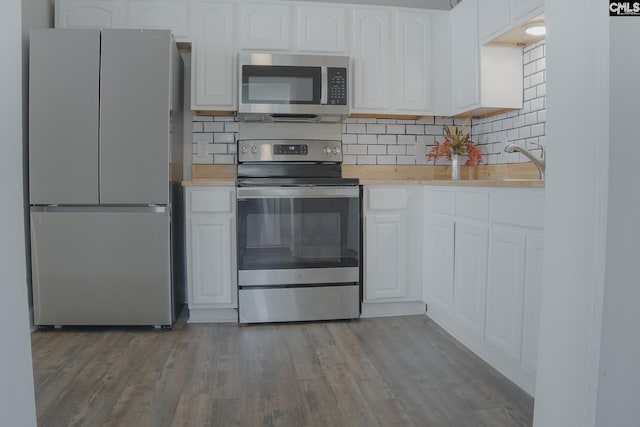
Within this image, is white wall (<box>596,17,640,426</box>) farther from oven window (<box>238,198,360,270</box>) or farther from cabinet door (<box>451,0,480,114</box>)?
cabinet door (<box>451,0,480,114</box>)

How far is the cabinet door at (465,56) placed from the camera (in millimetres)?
3133

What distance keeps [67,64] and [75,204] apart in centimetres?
82

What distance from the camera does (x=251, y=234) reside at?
302cm

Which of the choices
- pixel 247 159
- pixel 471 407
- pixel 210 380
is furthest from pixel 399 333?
pixel 247 159

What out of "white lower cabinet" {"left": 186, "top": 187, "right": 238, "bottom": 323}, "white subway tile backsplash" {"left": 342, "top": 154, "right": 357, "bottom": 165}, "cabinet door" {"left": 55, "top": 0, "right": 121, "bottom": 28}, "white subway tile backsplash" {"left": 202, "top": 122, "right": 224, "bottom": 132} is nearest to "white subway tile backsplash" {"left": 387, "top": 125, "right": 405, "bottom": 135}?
"white subway tile backsplash" {"left": 342, "top": 154, "right": 357, "bottom": 165}

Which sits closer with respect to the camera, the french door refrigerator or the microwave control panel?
the french door refrigerator

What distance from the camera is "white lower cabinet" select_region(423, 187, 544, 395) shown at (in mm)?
1975

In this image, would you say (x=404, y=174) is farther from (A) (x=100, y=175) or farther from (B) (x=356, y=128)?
(A) (x=100, y=175)

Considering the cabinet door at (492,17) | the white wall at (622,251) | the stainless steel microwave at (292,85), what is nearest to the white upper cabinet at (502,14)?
the cabinet door at (492,17)

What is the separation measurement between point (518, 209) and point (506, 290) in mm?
379

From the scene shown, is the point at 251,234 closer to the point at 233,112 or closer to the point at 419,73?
the point at 233,112

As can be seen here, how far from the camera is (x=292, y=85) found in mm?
3215

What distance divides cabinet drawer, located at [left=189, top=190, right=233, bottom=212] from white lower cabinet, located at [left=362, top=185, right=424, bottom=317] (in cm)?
88

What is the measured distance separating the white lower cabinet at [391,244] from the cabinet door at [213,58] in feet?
3.87
